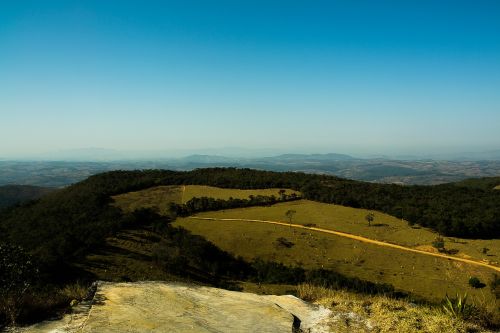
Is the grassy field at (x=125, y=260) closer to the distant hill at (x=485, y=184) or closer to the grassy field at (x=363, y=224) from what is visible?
the grassy field at (x=363, y=224)

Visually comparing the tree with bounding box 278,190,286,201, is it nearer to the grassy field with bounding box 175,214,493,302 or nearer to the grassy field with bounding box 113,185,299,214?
Answer: the grassy field with bounding box 113,185,299,214

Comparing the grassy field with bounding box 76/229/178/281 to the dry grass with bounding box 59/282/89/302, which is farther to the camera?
the grassy field with bounding box 76/229/178/281

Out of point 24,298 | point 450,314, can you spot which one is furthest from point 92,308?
point 450,314

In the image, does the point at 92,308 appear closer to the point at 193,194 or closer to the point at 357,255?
the point at 357,255

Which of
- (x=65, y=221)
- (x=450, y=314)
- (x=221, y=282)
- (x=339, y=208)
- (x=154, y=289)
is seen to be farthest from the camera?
(x=339, y=208)

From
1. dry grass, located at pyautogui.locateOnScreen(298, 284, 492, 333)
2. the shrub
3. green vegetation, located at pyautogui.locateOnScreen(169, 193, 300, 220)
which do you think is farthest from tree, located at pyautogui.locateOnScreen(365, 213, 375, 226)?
the shrub

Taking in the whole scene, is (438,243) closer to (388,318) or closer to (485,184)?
(388,318)

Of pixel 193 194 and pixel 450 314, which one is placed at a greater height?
pixel 450 314
